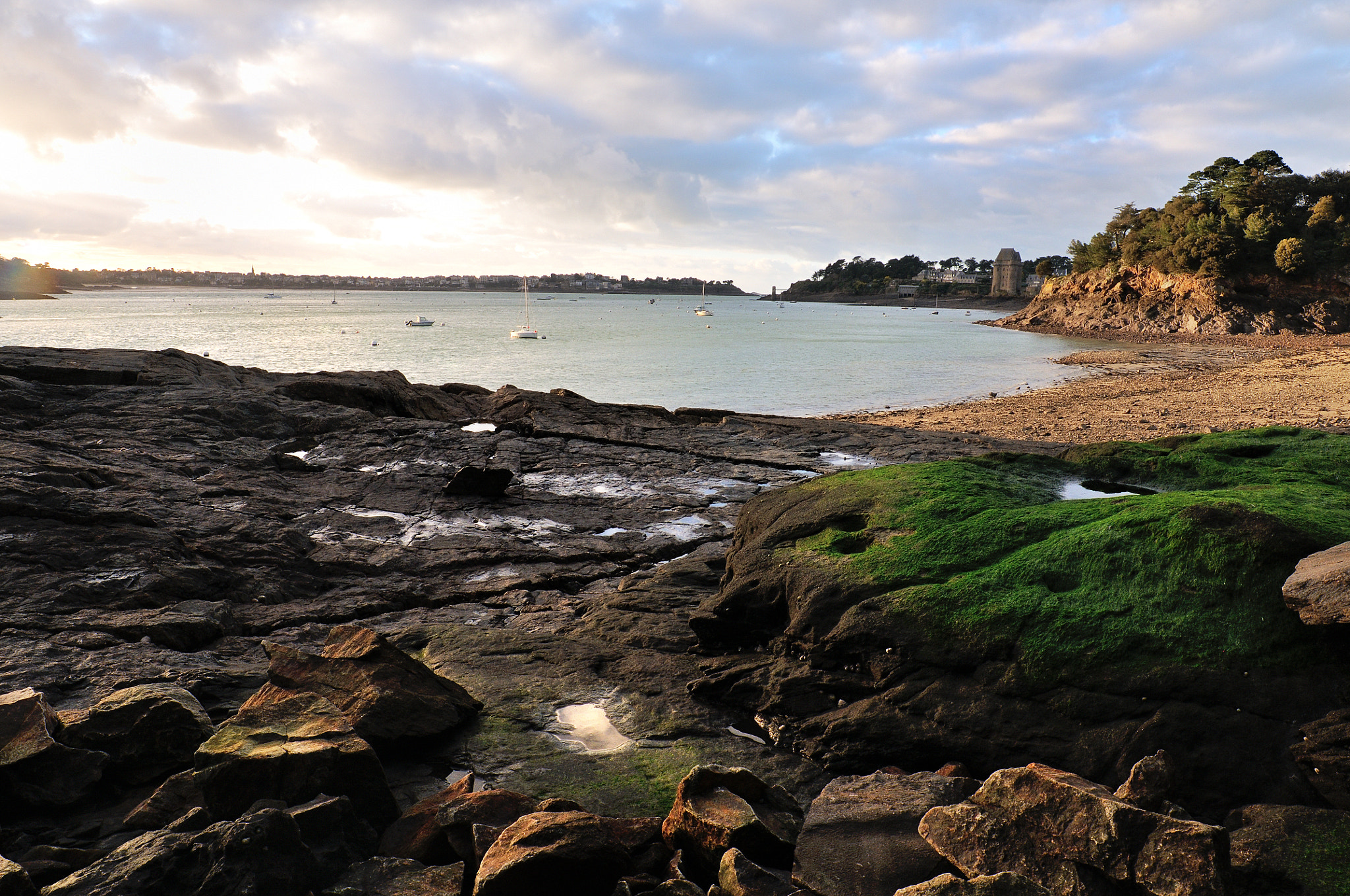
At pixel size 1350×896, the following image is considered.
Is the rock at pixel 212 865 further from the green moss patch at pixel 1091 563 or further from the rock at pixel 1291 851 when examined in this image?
the rock at pixel 1291 851

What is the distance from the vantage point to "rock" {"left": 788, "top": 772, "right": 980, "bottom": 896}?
3.28 metres

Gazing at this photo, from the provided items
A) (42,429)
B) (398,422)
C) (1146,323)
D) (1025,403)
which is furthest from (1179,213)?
(42,429)

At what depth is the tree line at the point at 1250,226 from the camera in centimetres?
6881

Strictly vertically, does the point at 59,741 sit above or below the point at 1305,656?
below

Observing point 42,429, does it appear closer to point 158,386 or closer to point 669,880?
point 158,386

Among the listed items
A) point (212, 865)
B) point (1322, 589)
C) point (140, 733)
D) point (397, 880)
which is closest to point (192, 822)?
point (212, 865)

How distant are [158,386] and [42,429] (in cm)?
339

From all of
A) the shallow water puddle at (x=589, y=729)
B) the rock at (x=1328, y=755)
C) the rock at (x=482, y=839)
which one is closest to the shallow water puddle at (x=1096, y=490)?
the rock at (x=1328, y=755)

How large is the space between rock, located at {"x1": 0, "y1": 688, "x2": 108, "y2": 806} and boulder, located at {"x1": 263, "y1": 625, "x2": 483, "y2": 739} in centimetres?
103

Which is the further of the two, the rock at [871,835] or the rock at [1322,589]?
the rock at [1322,589]

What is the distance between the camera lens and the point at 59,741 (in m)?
4.11

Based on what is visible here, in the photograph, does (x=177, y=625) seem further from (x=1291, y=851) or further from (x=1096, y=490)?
(x=1096, y=490)

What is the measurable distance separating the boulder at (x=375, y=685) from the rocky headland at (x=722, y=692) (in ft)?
0.08

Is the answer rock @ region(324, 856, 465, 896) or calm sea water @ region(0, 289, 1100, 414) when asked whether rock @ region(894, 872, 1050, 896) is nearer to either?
rock @ region(324, 856, 465, 896)
